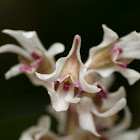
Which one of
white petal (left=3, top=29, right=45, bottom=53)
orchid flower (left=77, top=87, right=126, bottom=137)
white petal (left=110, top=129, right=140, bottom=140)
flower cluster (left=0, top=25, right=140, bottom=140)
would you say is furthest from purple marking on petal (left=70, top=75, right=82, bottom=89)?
white petal (left=110, top=129, right=140, bottom=140)

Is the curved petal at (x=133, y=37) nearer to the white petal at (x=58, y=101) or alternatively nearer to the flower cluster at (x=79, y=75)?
the flower cluster at (x=79, y=75)

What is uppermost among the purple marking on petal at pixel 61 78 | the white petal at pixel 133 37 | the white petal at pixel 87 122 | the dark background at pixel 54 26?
the purple marking on petal at pixel 61 78

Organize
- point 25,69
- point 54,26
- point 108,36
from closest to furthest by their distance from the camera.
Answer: point 108,36, point 25,69, point 54,26

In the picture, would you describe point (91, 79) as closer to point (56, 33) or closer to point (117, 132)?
point (117, 132)

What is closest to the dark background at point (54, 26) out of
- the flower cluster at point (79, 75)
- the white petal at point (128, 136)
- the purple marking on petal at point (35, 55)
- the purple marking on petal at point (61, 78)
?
the white petal at point (128, 136)

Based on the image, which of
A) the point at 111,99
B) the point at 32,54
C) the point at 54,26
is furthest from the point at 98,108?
the point at 54,26

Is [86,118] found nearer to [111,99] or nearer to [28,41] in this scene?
[111,99]
